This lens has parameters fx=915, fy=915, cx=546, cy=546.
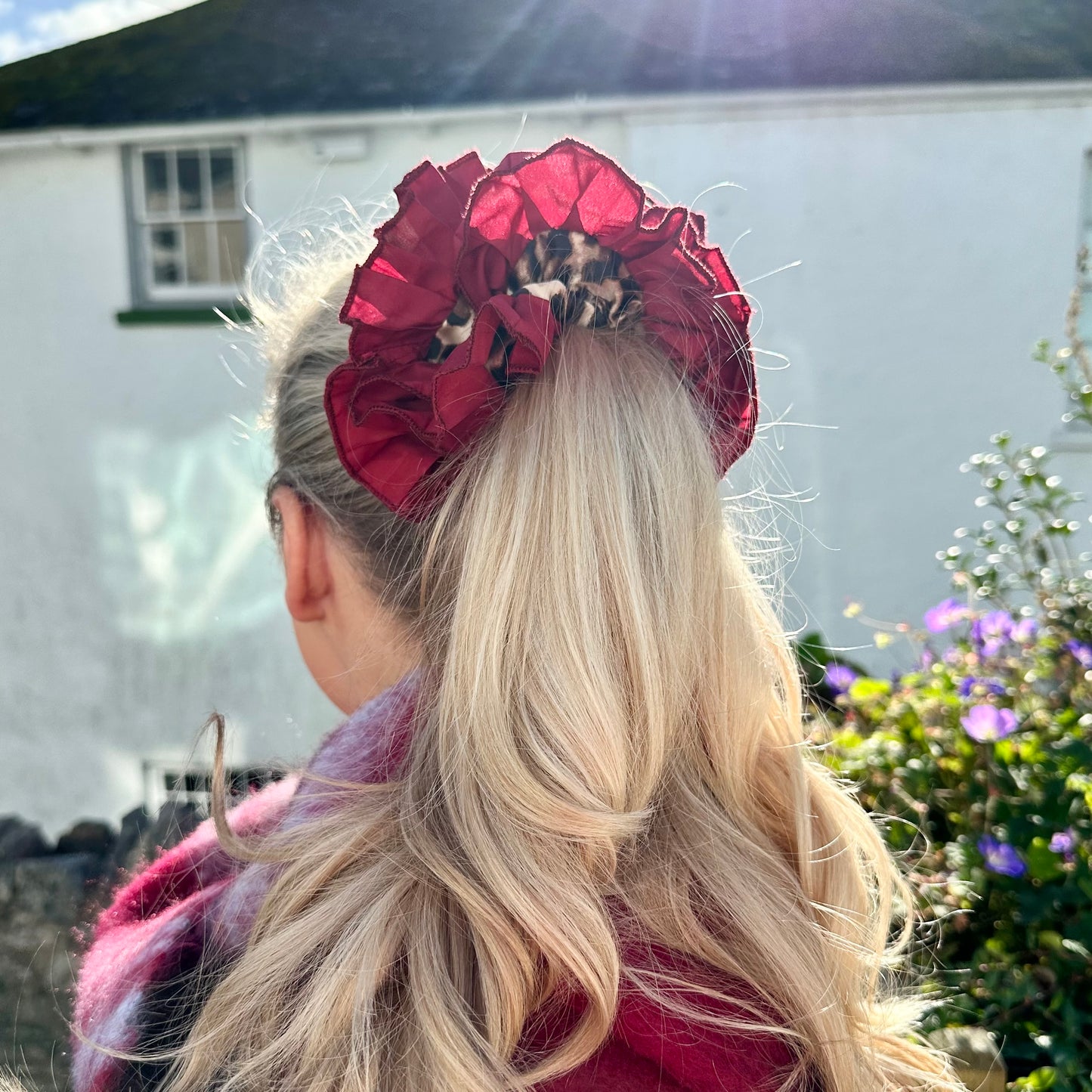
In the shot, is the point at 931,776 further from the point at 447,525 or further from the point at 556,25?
the point at 556,25

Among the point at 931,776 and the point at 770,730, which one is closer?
the point at 770,730

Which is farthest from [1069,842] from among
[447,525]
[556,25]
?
[556,25]

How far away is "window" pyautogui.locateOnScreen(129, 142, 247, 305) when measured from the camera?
247 inches

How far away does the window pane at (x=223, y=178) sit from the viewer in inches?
245

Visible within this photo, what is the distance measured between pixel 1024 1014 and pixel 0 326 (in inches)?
281

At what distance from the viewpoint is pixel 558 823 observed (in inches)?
36.0

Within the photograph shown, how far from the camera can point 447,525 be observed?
103 centimetres

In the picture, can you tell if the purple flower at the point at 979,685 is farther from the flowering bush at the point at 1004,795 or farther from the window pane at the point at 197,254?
the window pane at the point at 197,254

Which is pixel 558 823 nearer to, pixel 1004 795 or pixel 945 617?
pixel 1004 795

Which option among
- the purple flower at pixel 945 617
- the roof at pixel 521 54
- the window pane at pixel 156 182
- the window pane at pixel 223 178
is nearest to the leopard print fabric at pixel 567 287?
the purple flower at pixel 945 617

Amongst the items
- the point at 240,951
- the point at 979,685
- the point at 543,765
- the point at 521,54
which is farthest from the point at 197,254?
the point at 543,765

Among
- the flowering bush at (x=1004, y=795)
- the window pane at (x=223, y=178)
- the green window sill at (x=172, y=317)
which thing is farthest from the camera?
the window pane at (x=223, y=178)

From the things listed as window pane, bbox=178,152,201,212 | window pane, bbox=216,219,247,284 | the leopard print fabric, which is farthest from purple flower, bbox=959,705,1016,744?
window pane, bbox=178,152,201,212

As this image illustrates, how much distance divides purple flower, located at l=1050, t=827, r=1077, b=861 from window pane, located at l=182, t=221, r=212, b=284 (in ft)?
20.6
